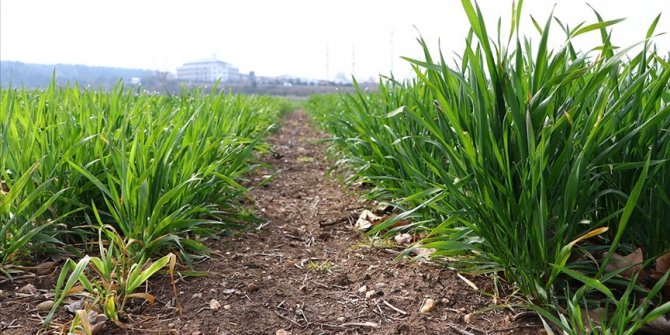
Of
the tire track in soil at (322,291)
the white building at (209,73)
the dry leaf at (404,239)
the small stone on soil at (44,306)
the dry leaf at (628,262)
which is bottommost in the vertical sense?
the tire track in soil at (322,291)

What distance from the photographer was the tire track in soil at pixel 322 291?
4.57ft

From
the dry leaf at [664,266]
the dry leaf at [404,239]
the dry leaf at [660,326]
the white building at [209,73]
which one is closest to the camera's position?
the dry leaf at [660,326]

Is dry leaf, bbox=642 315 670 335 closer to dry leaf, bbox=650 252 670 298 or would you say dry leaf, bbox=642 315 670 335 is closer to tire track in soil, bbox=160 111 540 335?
dry leaf, bbox=650 252 670 298

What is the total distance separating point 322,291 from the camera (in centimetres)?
164

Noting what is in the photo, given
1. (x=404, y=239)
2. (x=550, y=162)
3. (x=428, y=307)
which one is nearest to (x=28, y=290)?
(x=428, y=307)

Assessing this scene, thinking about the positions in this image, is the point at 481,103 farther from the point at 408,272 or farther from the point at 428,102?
the point at 428,102

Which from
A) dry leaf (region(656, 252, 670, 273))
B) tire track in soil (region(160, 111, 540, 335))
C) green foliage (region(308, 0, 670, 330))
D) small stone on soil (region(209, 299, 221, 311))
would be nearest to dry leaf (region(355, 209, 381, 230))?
tire track in soil (region(160, 111, 540, 335))

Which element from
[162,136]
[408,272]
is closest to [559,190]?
[408,272]

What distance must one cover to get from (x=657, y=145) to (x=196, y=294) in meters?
1.33

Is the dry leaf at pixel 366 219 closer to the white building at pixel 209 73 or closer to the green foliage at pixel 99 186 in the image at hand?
the green foliage at pixel 99 186

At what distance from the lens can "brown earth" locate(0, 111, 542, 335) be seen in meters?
1.38

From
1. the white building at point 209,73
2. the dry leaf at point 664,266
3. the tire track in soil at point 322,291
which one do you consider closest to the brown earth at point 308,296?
the tire track in soil at point 322,291

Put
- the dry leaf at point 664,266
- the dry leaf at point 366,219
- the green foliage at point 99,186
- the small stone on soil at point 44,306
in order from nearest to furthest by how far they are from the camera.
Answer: the dry leaf at point 664,266
the small stone on soil at point 44,306
the green foliage at point 99,186
the dry leaf at point 366,219

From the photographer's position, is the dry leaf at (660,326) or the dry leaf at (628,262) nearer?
the dry leaf at (660,326)
